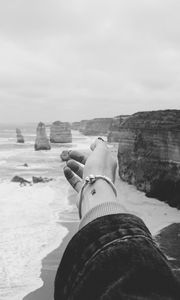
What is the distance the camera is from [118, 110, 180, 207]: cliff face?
13389 millimetres

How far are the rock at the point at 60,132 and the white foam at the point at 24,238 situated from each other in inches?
1752

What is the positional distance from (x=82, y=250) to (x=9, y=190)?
18.4 meters

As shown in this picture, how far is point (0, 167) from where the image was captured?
1177 inches

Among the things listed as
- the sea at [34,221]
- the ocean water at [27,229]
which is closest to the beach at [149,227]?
the sea at [34,221]

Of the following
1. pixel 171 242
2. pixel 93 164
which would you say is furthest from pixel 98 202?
pixel 171 242

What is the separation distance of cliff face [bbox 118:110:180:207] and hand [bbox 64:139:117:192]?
11.7 meters

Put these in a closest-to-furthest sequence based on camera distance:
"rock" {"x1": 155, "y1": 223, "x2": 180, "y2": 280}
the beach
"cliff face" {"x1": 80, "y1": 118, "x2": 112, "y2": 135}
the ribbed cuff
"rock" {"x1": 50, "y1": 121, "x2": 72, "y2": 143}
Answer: the ribbed cuff, the beach, "rock" {"x1": 155, "y1": 223, "x2": 180, "y2": 280}, "rock" {"x1": 50, "y1": 121, "x2": 72, "y2": 143}, "cliff face" {"x1": 80, "y1": 118, "x2": 112, "y2": 135}

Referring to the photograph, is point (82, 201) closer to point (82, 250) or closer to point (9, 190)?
point (82, 250)

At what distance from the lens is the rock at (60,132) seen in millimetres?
61844

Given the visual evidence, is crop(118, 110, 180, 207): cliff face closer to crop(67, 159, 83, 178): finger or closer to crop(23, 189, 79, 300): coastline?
crop(23, 189, 79, 300): coastline

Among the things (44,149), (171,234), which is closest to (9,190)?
(171,234)

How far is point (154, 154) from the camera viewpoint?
49.4 feet

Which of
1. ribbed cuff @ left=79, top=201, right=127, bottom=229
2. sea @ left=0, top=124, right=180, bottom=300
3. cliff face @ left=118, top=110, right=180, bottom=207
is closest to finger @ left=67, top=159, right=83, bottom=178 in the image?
ribbed cuff @ left=79, top=201, right=127, bottom=229

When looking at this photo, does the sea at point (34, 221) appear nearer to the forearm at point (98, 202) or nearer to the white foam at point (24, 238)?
the white foam at point (24, 238)
